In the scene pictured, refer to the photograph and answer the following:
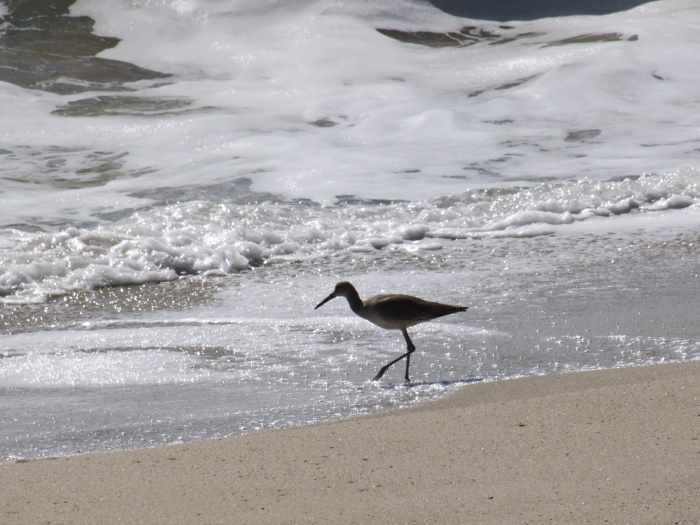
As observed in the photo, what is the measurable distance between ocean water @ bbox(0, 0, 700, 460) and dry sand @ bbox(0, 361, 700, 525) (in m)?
0.57

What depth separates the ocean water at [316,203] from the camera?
14.2ft

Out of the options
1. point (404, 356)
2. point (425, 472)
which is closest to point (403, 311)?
point (404, 356)

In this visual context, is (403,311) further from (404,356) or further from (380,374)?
(380,374)

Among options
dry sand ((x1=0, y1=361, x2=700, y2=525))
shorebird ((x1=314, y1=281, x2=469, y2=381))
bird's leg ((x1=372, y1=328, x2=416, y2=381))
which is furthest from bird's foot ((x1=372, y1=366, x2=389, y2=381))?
dry sand ((x1=0, y1=361, x2=700, y2=525))

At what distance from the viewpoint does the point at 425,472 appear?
→ 2.76m

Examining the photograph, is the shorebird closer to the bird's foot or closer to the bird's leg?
the bird's leg

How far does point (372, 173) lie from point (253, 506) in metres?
7.04

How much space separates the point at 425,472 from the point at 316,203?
581 centimetres

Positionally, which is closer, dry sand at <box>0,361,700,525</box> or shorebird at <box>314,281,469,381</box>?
dry sand at <box>0,361,700,525</box>

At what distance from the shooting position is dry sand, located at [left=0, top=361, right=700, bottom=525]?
2.45 meters

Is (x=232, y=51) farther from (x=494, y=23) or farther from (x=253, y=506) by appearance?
(x=253, y=506)

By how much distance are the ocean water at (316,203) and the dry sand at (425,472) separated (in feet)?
1.86

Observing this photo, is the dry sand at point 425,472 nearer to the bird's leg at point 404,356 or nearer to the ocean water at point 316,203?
the ocean water at point 316,203

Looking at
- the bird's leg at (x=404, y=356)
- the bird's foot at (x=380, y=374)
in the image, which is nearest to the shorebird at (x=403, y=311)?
the bird's leg at (x=404, y=356)
